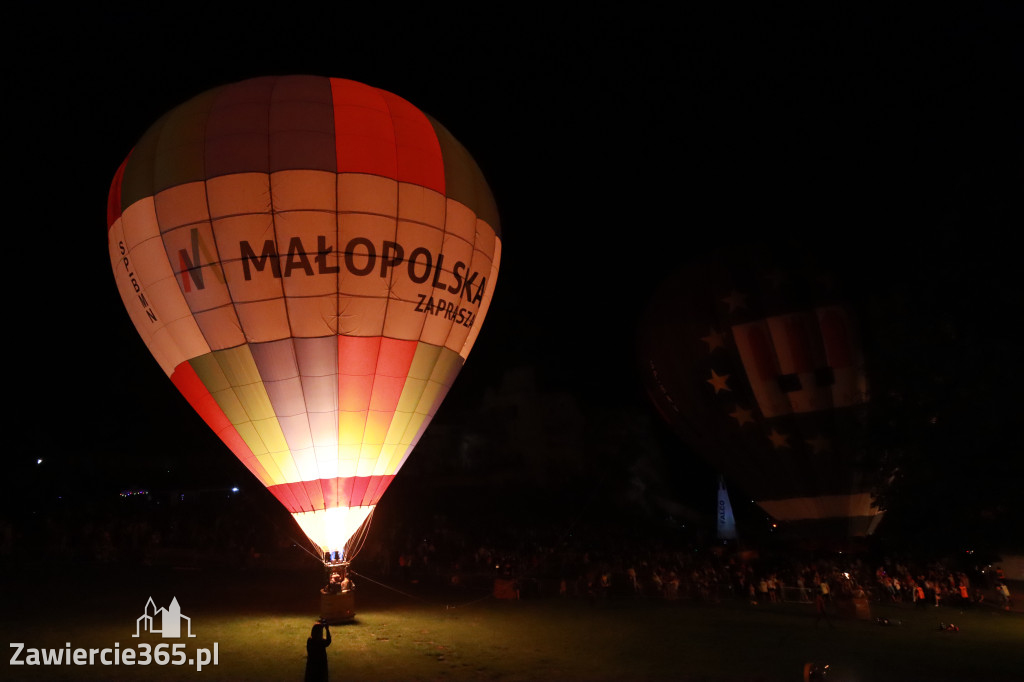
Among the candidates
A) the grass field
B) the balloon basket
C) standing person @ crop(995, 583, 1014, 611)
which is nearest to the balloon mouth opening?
the balloon basket

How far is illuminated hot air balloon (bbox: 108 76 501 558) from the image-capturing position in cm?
1105

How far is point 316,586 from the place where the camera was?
1464 cm

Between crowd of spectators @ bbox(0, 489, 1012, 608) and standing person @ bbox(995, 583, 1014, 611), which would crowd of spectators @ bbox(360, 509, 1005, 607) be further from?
standing person @ bbox(995, 583, 1014, 611)

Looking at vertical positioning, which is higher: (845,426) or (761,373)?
(761,373)

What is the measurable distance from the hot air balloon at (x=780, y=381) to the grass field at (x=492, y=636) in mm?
3916

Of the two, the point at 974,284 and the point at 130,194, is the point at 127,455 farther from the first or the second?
the point at 974,284

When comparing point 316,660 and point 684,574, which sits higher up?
point 316,660

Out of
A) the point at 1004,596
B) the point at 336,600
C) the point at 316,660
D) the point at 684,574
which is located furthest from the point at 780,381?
the point at 316,660

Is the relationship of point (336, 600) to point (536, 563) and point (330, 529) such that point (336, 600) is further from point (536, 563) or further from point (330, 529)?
point (536, 563)

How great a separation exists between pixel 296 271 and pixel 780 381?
12.1 metres

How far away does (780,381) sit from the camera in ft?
59.2

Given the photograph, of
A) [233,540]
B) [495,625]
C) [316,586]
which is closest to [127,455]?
[233,540]

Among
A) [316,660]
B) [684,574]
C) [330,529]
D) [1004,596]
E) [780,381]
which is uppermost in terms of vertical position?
[780,381]

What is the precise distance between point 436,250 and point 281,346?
2864 millimetres
